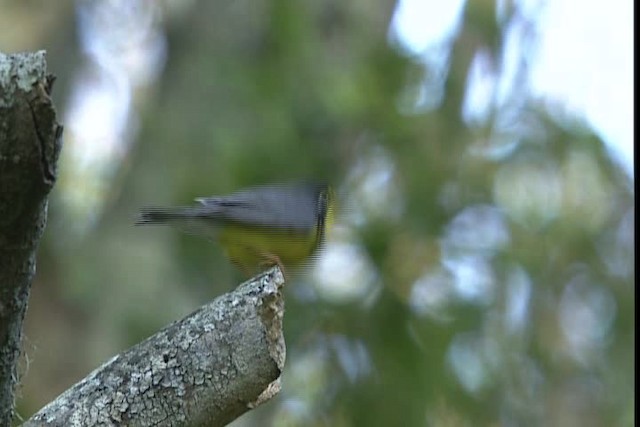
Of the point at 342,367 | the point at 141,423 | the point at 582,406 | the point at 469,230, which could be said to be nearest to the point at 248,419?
the point at 342,367

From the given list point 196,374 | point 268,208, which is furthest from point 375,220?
point 196,374

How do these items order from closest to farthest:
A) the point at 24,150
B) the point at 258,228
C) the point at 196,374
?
the point at 24,150
the point at 196,374
the point at 258,228

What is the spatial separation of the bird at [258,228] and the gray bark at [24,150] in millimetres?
1305

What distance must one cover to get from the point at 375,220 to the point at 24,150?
2.98 meters

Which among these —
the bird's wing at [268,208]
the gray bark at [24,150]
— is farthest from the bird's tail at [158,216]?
the gray bark at [24,150]

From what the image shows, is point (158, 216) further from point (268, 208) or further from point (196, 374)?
point (196, 374)

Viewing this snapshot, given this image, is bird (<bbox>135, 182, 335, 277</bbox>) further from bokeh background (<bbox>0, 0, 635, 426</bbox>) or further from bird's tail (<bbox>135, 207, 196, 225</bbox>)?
bokeh background (<bbox>0, 0, 635, 426</bbox>)

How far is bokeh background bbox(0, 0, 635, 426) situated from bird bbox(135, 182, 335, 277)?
1050 millimetres

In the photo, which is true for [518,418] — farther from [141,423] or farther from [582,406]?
[141,423]

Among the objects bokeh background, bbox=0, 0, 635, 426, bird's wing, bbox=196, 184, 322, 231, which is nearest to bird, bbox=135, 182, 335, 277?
bird's wing, bbox=196, 184, 322, 231

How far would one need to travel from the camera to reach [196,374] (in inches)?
41.1

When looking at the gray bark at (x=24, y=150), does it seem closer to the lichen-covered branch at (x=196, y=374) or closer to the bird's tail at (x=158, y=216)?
the lichen-covered branch at (x=196, y=374)

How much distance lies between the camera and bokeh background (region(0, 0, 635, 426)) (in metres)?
3.81

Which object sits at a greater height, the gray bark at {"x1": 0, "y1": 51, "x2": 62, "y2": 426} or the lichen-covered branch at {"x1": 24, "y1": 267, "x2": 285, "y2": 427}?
the gray bark at {"x1": 0, "y1": 51, "x2": 62, "y2": 426}
